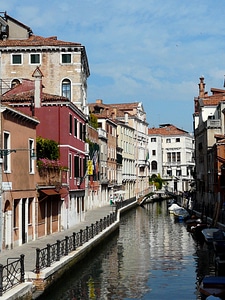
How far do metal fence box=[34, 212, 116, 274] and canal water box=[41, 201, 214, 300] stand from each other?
29.9 inches

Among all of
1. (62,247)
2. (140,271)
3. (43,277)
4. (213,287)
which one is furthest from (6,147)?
(213,287)

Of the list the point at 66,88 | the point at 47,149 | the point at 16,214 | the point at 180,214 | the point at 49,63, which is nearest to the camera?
the point at 16,214

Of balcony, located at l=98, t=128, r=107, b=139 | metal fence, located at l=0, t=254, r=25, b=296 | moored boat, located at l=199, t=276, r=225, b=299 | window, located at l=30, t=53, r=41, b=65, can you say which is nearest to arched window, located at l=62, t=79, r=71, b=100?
window, located at l=30, t=53, r=41, b=65

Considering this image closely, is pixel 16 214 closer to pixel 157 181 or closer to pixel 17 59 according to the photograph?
pixel 17 59

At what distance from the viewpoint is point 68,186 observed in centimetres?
3134

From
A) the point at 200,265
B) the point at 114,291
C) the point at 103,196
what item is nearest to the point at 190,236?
the point at 200,265

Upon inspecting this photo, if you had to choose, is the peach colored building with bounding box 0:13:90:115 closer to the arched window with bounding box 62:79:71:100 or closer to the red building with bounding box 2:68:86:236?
the arched window with bounding box 62:79:71:100

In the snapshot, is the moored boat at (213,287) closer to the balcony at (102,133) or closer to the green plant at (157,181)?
the balcony at (102,133)

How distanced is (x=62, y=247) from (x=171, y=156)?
3471 inches

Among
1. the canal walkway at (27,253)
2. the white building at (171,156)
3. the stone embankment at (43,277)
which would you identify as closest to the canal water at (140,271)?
the stone embankment at (43,277)

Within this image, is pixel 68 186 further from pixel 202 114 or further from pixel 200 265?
pixel 202 114

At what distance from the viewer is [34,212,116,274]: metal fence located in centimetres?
1675

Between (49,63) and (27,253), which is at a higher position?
(49,63)

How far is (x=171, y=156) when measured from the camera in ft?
351
